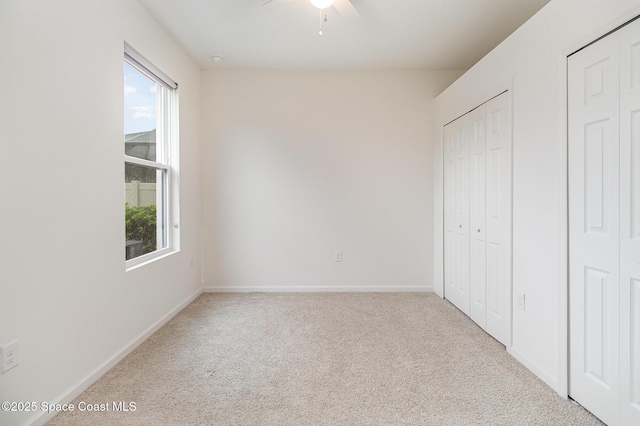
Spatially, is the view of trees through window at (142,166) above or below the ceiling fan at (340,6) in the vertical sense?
below

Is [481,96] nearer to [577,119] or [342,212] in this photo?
[577,119]

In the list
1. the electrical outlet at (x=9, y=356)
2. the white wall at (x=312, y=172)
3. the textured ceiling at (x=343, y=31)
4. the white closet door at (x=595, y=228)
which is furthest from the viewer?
the white wall at (x=312, y=172)

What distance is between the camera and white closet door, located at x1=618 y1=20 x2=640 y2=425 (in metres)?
1.43

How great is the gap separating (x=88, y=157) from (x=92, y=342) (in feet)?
3.63

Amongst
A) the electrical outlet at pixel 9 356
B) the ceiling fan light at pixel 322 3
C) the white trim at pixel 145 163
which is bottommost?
the electrical outlet at pixel 9 356

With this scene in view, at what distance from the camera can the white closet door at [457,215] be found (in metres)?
3.09

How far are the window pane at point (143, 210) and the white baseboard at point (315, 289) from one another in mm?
1053

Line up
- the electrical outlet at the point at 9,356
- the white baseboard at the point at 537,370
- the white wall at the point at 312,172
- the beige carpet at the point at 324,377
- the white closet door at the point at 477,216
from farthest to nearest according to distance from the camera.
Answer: the white wall at the point at 312,172, the white closet door at the point at 477,216, the white baseboard at the point at 537,370, the beige carpet at the point at 324,377, the electrical outlet at the point at 9,356

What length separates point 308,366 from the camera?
215 cm

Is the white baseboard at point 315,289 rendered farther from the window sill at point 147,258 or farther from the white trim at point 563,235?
the white trim at point 563,235

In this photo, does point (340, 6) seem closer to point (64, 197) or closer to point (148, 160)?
point (148, 160)

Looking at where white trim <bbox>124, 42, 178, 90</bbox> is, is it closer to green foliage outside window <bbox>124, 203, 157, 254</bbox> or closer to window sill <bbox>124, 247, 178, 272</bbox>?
green foliage outside window <bbox>124, 203, 157, 254</bbox>

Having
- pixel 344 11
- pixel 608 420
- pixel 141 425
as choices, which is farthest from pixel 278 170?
pixel 608 420

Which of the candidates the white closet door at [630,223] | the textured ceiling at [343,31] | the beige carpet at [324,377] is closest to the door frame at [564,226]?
the beige carpet at [324,377]
